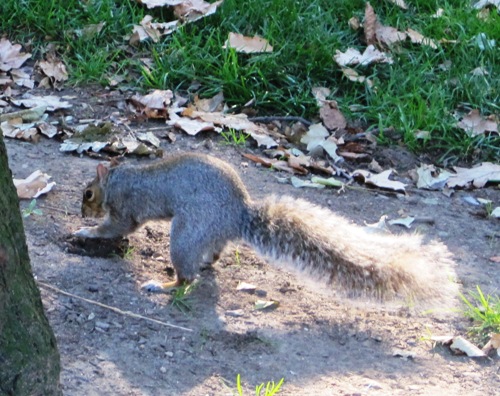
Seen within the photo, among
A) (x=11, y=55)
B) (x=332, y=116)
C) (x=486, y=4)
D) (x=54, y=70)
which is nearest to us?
(x=332, y=116)

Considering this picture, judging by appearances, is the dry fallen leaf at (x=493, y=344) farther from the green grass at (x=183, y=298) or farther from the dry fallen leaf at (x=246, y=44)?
the dry fallen leaf at (x=246, y=44)

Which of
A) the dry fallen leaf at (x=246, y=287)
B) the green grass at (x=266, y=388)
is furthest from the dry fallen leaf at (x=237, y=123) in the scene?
the green grass at (x=266, y=388)

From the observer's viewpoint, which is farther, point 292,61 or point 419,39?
point 419,39

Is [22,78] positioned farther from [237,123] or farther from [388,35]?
[388,35]

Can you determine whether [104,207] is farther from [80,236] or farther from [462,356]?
[462,356]

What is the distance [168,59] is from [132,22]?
400mm

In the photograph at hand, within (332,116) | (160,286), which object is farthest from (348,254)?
(332,116)

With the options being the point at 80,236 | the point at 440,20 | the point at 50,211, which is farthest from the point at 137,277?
the point at 440,20

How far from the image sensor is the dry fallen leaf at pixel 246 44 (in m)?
5.27

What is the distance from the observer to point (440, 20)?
5715mm

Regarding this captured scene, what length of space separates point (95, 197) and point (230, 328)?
36.3 inches

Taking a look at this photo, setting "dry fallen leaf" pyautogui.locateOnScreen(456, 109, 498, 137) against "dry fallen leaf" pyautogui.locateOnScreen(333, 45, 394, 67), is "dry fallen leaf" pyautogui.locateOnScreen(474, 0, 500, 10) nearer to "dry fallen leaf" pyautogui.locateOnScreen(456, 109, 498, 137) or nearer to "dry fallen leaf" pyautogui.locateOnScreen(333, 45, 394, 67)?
"dry fallen leaf" pyautogui.locateOnScreen(333, 45, 394, 67)

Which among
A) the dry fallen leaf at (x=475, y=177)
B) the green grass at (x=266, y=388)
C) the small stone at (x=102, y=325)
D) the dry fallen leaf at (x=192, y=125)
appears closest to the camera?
the green grass at (x=266, y=388)

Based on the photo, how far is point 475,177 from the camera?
4.74 m
